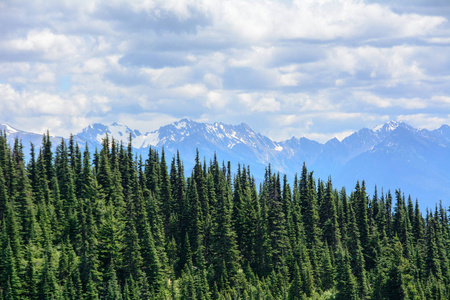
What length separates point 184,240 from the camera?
11525cm

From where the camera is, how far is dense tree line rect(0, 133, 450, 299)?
90.6m

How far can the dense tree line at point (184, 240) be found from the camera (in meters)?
90.6

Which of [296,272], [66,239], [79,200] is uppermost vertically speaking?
[79,200]

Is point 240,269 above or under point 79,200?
under

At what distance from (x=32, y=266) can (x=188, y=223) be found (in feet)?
127

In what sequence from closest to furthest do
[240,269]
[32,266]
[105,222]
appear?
[32,266]
[105,222]
[240,269]

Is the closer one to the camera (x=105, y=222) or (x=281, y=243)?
(x=105, y=222)

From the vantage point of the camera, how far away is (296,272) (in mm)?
99438

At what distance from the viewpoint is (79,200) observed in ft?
374

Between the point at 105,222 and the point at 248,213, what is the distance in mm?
32629

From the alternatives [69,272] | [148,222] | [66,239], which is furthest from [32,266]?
[148,222]

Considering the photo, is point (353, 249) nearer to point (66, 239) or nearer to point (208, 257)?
point (208, 257)

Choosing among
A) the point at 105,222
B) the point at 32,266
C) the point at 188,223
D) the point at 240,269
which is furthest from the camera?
the point at 188,223

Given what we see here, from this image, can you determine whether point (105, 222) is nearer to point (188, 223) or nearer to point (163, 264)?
point (163, 264)
